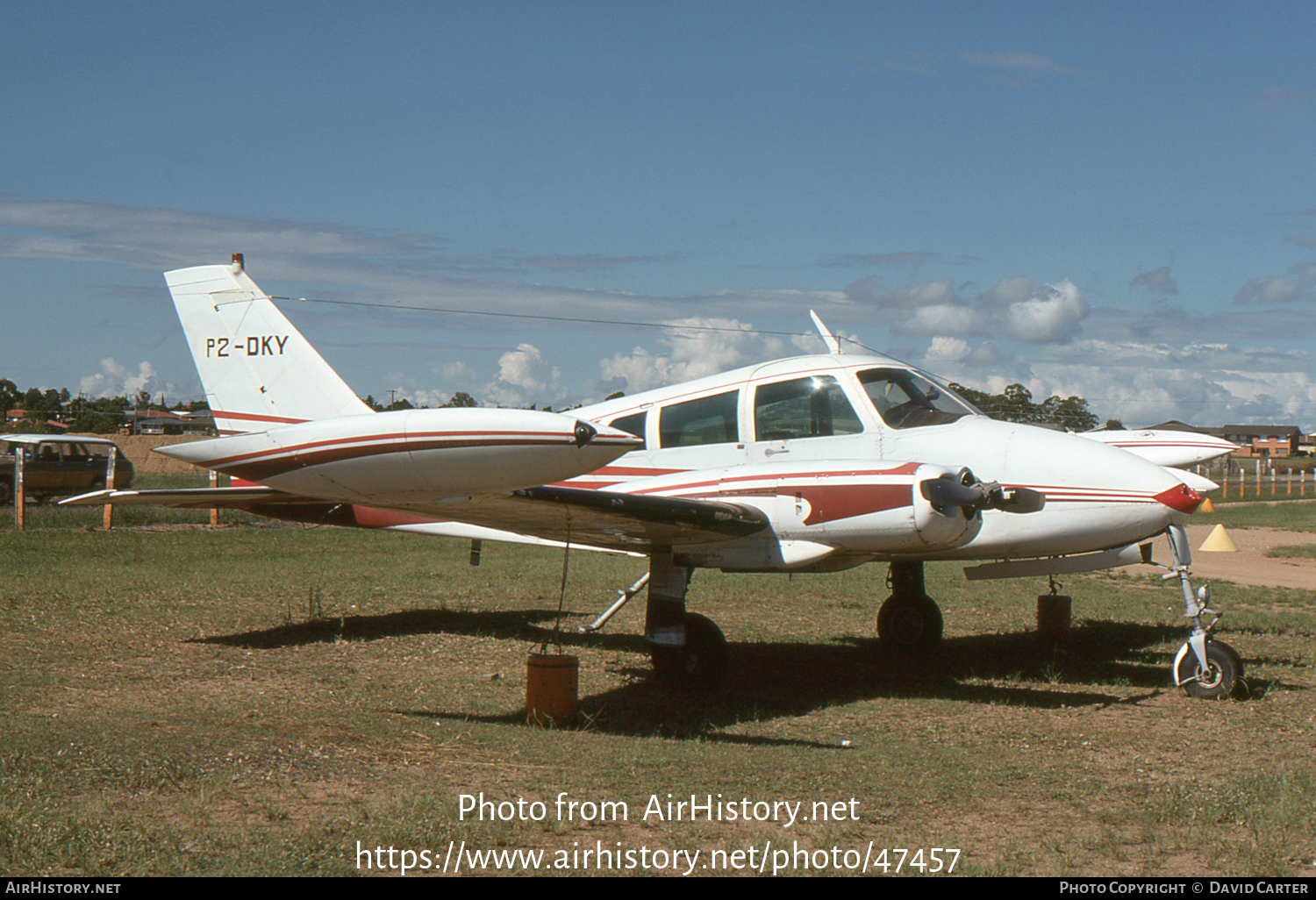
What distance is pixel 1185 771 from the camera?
6305mm

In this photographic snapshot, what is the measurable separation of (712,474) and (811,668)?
2.60 m

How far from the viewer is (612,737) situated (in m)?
7.08

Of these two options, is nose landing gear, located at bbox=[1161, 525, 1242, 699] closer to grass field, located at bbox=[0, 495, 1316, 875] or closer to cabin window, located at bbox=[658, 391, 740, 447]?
grass field, located at bbox=[0, 495, 1316, 875]

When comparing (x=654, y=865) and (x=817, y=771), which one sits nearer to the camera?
(x=654, y=865)

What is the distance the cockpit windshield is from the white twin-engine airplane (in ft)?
0.06

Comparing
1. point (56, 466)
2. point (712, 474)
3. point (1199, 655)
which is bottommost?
point (1199, 655)

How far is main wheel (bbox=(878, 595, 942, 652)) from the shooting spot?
10602mm

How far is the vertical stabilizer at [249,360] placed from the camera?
9594mm

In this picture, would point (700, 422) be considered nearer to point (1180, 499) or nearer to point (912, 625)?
point (912, 625)

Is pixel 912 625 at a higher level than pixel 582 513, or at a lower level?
lower

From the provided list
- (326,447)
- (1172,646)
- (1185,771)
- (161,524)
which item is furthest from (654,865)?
(161,524)

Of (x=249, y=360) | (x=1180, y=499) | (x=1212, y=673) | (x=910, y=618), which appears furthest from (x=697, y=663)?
(x=249, y=360)
